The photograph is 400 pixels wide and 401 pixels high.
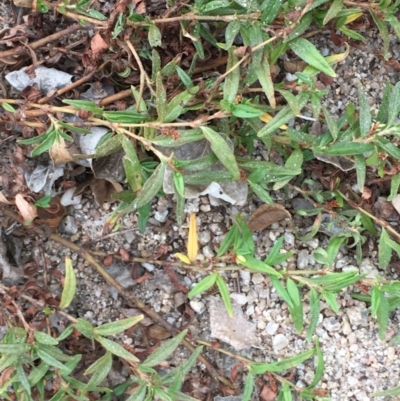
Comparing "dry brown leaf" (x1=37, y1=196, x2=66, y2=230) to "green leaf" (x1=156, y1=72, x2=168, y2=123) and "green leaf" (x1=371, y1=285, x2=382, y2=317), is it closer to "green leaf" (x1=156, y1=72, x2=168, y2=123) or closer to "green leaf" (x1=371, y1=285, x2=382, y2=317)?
"green leaf" (x1=156, y1=72, x2=168, y2=123)

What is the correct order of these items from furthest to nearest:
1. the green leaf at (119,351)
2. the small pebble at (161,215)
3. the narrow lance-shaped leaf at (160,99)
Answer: the small pebble at (161,215), the green leaf at (119,351), the narrow lance-shaped leaf at (160,99)

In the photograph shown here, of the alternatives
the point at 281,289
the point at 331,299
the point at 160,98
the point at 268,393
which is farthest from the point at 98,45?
the point at 268,393

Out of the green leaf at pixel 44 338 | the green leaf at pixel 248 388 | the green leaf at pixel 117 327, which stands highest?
the green leaf at pixel 117 327

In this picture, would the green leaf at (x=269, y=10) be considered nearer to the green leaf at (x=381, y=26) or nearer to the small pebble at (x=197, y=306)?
the green leaf at (x=381, y=26)

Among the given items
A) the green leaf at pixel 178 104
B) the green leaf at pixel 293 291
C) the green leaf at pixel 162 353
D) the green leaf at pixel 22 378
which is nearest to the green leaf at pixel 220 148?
the green leaf at pixel 178 104

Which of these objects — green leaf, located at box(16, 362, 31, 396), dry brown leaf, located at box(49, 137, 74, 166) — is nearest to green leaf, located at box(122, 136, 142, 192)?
dry brown leaf, located at box(49, 137, 74, 166)

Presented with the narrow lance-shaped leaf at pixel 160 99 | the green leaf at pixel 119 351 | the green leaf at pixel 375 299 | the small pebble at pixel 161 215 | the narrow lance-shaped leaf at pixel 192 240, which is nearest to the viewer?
the narrow lance-shaped leaf at pixel 160 99

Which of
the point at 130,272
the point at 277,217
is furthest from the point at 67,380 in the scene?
the point at 277,217

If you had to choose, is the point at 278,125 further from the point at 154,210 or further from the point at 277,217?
the point at 154,210
